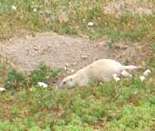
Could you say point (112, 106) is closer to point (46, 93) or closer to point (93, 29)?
point (46, 93)

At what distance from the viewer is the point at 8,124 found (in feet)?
25.0

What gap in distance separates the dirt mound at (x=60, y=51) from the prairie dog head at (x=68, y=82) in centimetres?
66

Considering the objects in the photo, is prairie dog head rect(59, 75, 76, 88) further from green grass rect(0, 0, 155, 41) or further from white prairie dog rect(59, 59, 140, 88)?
green grass rect(0, 0, 155, 41)

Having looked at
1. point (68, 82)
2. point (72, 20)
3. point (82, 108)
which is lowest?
point (72, 20)

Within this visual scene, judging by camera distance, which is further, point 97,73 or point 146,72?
point 97,73

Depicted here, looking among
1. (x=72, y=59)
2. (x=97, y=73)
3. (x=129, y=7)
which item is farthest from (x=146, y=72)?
(x=129, y=7)

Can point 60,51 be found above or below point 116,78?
below

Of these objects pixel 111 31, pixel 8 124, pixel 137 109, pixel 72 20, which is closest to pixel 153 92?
pixel 137 109

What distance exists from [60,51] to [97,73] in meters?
1.41

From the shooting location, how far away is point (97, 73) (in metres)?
9.30

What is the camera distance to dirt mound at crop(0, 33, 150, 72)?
10.2 m

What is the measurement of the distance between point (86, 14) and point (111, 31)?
39.8 inches

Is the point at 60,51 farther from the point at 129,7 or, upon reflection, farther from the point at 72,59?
the point at 129,7

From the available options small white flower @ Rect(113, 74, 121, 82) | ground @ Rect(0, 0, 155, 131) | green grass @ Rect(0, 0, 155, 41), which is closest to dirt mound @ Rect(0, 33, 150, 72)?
ground @ Rect(0, 0, 155, 131)
